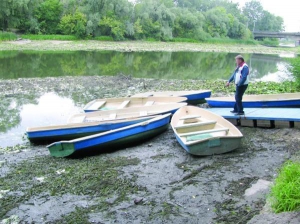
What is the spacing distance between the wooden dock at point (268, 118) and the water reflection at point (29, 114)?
5.68m

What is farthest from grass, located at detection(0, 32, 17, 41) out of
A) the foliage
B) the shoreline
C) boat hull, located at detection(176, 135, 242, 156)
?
boat hull, located at detection(176, 135, 242, 156)

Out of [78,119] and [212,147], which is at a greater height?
[212,147]

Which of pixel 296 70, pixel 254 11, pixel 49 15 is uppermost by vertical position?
pixel 254 11

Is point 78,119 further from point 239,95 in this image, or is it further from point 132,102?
point 239,95

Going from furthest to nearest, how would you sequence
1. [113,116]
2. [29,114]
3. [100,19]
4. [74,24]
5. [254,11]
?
[254,11]
[100,19]
[74,24]
[29,114]
[113,116]

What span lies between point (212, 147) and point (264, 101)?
4.42 metres

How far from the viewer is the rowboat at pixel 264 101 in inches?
422

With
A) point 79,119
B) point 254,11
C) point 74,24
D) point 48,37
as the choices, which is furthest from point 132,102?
point 254,11

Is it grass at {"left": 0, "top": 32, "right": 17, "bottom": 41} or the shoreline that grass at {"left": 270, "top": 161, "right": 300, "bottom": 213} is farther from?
grass at {"left": 0, "top": 32, "right": 17, "bottom": 41}

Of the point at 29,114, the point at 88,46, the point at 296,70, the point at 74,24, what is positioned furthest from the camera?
the point at 74,24

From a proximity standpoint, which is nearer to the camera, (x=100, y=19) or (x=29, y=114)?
(x=29, y=114)

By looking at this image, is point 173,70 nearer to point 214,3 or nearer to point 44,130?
point 44,130

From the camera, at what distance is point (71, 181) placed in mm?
6195

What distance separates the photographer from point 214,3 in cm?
10838
